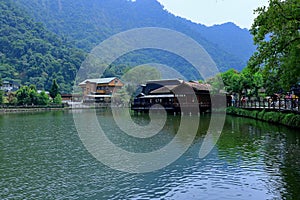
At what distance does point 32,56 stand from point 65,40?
40.8 metres

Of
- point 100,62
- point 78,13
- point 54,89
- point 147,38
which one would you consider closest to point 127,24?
point 78,13

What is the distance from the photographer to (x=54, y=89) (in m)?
72.4

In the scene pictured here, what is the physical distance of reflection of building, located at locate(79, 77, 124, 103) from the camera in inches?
3086

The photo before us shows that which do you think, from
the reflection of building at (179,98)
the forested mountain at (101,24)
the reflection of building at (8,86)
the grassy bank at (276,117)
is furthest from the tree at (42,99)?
the forested mountain at (101,24)

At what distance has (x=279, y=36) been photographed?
53.1 ft

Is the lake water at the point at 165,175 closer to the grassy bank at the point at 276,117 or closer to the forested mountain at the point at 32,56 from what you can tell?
the grassy bank at the point at 276,117

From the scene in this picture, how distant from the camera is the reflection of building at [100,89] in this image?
78375mm

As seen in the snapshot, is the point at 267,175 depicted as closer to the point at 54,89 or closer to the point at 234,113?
the point at 234,113

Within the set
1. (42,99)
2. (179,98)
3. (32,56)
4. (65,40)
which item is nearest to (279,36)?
(179,98)

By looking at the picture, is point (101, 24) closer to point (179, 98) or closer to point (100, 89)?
point (100, 89)

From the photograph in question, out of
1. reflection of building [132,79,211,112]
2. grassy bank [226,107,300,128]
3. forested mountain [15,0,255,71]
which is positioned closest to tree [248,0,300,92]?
grassy bank [226,107,300,128]

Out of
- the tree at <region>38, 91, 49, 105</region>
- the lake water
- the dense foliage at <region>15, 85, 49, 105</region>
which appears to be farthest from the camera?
the tree at <region>38, 91, 49, 105</region>

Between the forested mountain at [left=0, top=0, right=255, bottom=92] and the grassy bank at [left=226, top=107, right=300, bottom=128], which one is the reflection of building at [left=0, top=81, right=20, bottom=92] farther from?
the grassy bank at [left=226, top=107, right=300, bottom=128]

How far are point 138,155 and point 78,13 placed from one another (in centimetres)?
17602
